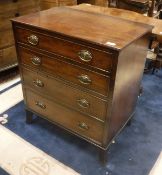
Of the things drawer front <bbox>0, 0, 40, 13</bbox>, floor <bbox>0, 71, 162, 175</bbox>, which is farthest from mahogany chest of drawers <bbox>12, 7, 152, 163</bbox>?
drawer front <bbox>0, 0, 40, 13</bbox>

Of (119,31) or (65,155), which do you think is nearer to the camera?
(119,31)

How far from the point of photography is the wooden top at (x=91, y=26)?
1268mm

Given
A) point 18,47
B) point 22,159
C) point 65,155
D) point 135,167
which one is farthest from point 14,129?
point 135,167

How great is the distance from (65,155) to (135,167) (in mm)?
497

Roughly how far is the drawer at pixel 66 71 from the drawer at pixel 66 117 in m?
0.24

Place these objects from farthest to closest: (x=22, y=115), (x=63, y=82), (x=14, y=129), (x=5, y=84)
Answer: (x=5, y=84), (x=22, y=115), (x=14, y=129), (x=63, y=82)

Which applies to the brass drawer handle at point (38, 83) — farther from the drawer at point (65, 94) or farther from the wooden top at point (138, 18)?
the wooden top at point (138, 18)

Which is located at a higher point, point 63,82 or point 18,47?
point 18,47

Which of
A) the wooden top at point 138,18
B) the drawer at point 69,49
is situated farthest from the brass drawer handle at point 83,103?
the wooden top at point 138,18

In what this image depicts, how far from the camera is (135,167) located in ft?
5.31

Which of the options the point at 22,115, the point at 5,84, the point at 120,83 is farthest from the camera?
the point at 5,84


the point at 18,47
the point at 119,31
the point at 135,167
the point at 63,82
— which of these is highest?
the point at 119,31

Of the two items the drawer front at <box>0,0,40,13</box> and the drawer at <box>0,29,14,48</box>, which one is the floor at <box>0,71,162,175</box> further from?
the drawer front at <box>0,0,40,13</box>

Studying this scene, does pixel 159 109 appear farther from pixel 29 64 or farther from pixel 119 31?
pixel 29 64
